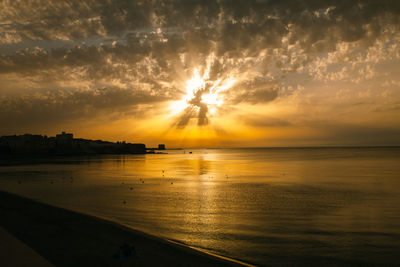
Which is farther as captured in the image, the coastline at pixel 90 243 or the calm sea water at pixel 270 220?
the calm sea water at pixel 270 220

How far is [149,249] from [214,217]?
31.2 ft

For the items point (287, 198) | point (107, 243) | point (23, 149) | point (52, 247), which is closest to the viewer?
point (52, 247)

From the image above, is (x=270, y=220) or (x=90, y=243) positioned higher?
(x=90, y=243)

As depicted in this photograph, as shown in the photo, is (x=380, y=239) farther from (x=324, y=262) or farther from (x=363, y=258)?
(x=324, y=262)

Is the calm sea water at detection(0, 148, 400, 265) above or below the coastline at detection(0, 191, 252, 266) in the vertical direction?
below

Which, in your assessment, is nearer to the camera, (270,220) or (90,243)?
(90,243)

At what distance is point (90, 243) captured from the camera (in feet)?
39.5

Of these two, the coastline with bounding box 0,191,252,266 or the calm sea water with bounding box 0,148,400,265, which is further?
the calm sea water with bounding box 0,148,400,265

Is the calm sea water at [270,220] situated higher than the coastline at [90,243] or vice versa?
the coastline at [90,243]

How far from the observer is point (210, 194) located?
1246 inches

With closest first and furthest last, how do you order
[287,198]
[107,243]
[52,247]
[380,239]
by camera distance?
[52,247] → [107,243] → [380,239] → [287,198]

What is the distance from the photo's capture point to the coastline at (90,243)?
10.2m

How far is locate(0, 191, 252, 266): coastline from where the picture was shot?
10.2 meters

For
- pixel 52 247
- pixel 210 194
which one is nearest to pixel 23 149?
pixel 210 194
